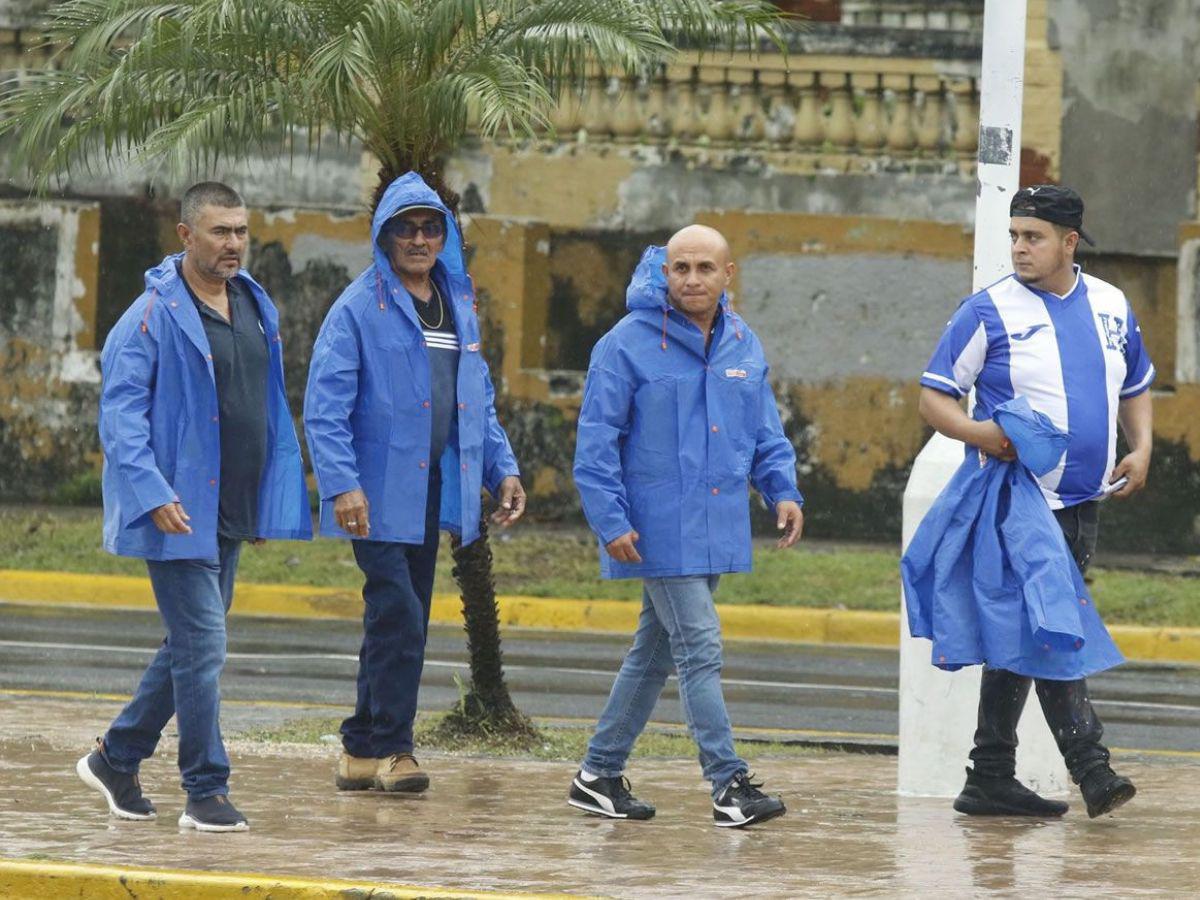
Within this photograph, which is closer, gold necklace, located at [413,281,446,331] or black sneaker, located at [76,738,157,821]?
black sneaker, located at [76,738,157,821]

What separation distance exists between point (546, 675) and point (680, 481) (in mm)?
5719

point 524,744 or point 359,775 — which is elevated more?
point 359,775

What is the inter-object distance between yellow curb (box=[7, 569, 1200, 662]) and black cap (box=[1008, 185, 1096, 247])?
25.9ft

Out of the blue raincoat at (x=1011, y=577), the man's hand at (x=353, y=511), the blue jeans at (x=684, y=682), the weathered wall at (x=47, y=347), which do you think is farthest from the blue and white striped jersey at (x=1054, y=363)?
the weathered wall at (x=47, y=347)

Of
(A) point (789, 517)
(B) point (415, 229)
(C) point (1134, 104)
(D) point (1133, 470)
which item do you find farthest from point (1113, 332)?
(C) point (1134, 104)

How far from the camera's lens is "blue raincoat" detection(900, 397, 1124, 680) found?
302 inches

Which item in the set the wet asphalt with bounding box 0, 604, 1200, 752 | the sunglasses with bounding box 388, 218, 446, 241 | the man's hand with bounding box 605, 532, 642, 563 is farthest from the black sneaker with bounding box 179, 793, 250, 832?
the wet asphalt with bounding box 0, 604, 1200, 752

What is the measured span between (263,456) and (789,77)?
1214 cm

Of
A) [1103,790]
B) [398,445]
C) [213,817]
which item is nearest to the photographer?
[213,817]

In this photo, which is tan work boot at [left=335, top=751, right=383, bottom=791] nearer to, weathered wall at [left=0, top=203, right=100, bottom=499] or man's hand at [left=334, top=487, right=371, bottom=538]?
man's hand at [left=334, top=487, right=371, bottom=538]

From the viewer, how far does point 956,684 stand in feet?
28.2

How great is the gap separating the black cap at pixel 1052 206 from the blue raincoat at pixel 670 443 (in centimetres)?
98

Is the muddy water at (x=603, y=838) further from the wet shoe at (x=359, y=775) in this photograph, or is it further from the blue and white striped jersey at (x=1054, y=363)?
the blue and white striped jersey at (x=1054, y=363)

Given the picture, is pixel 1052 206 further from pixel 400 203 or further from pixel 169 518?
pixel 169 518
